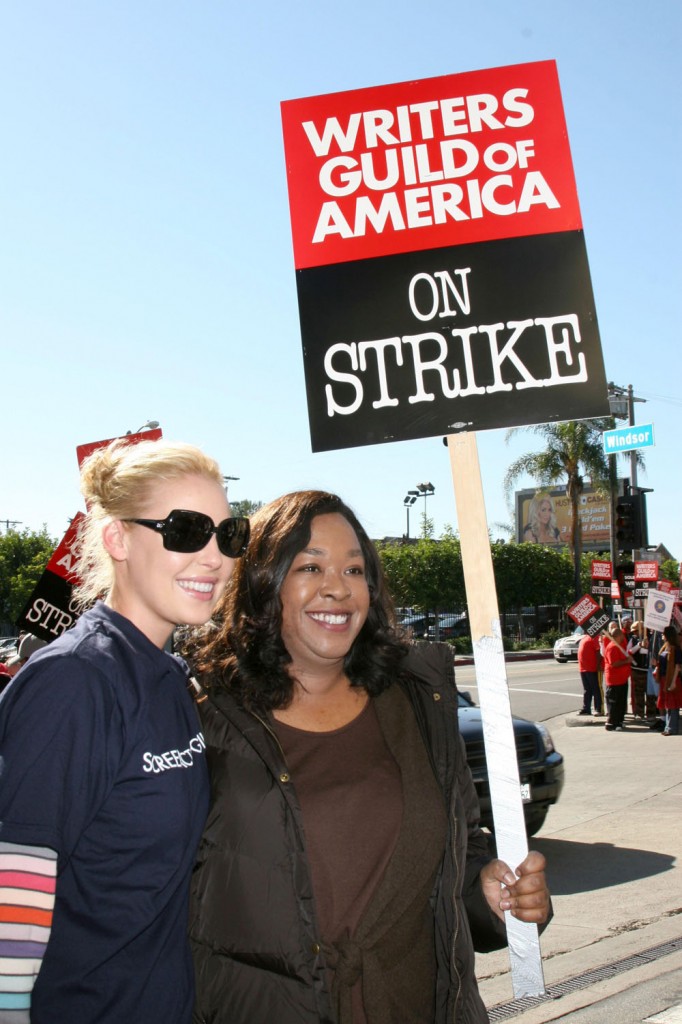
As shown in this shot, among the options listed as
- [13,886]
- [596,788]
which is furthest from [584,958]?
[596,788]

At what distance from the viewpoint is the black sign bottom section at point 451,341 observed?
2867 mm

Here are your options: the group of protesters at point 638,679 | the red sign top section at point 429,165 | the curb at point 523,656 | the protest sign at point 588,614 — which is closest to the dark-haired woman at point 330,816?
the red sign top section at point 429,165

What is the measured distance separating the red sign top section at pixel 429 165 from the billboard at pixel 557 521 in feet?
291

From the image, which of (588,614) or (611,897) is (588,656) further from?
(611,897)

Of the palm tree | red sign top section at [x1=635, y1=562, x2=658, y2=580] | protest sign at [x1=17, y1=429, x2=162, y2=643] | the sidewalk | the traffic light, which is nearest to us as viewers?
the sidewalk

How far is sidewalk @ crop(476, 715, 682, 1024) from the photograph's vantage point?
461 cm

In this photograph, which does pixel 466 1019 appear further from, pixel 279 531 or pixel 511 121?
pixel 511 121

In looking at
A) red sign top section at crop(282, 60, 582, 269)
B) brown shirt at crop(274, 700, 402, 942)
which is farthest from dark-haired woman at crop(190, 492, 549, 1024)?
red sign top section at crop(282, 60, 582, 269)

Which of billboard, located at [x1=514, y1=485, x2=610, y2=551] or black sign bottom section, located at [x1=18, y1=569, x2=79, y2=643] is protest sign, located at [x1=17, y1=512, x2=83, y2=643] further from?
billboard, located at [x1=514, y1=485, x2=610, y2=551]

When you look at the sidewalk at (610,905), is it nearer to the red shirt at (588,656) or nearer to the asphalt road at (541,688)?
the red shirt at (588,656)

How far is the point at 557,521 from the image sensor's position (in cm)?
9325

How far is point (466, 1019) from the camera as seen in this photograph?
2.18 m

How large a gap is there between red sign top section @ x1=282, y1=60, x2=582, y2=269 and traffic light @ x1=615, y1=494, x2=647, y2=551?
57.6 feet

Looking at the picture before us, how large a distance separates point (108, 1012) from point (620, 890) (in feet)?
18.8
